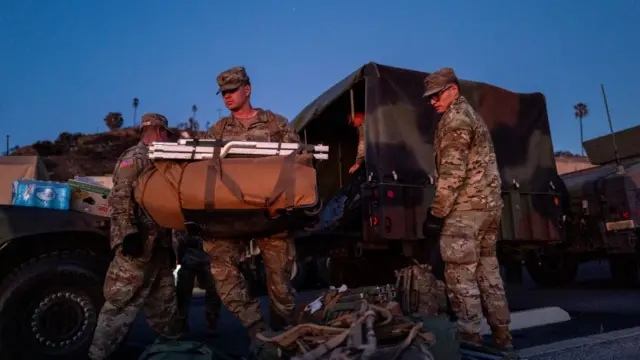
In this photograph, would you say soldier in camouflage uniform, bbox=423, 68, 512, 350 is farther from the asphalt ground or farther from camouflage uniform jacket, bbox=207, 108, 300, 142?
camouflage uniform jacket, bbox=207, 108, 300, 142

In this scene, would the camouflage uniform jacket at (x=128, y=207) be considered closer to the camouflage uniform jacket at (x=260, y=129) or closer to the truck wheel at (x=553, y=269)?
the camouflage uniform jacket at (x=260, y=129)

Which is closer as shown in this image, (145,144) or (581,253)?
(145,144)

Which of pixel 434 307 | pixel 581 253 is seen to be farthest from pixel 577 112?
pixel 434 307

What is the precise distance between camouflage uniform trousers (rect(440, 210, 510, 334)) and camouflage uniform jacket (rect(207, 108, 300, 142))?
1.29 metres

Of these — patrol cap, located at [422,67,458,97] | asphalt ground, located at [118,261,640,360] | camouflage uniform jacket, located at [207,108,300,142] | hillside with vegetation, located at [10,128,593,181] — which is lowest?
asphalt ground, located at [118,261,640,360]

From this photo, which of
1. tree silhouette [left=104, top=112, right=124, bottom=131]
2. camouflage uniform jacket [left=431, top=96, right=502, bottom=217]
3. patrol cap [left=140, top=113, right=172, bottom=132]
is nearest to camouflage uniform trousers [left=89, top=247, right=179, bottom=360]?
patrol cap [left=140, top=113, right=172, bottom=132]

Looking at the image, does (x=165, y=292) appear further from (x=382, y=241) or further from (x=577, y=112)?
(x=577, y=112)

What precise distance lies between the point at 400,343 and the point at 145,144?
2.60 m

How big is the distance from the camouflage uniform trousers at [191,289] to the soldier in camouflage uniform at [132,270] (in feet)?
2.38

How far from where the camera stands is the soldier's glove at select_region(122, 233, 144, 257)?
11.3ft

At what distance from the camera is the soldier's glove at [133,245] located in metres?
3.45

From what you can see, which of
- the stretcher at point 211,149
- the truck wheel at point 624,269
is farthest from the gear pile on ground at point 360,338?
the truck wheel at point 624,269

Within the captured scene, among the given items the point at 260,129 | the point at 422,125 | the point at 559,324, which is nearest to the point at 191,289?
the point at 260,129

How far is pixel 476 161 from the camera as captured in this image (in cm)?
368
